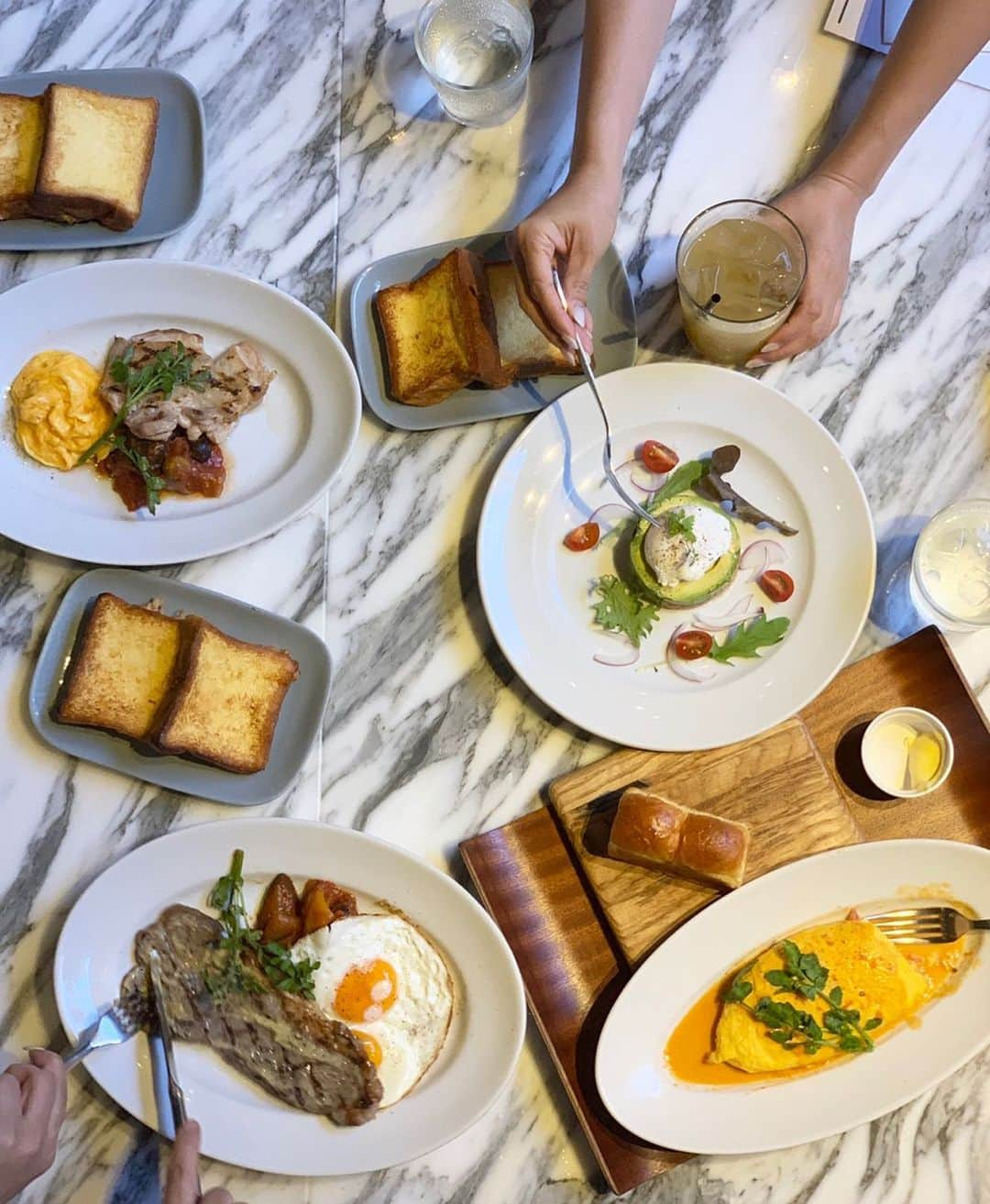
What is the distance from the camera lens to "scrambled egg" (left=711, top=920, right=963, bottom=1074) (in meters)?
2.21

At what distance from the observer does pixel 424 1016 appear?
224cm

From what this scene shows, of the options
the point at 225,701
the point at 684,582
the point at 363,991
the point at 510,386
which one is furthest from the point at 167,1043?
the point at 510,386

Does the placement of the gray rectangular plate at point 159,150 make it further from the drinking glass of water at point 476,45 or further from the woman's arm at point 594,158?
the woman's arm at point 594,158

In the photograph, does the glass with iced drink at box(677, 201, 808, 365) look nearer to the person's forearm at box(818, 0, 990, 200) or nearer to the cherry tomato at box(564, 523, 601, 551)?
the person's forearm at box(818, 0, 990, 200)

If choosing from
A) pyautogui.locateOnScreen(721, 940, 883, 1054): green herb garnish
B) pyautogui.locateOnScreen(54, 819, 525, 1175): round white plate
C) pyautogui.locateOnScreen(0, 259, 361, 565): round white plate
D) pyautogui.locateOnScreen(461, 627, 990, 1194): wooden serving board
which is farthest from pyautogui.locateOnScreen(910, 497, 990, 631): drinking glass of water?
pyautogui.locateOnScreen(0, 259, 361, 565): round white plate

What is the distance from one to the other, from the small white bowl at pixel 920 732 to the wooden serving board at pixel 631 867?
51mm

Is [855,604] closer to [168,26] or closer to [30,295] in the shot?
[30,295]

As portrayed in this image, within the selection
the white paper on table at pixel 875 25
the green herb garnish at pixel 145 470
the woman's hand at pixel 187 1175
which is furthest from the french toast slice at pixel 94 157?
the woman's hand at pixel 187 1175

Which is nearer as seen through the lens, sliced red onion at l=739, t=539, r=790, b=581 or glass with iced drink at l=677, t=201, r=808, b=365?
glass with iced drink at l=677, t=201, r=808, b=365

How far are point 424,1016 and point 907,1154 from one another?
3.71ft

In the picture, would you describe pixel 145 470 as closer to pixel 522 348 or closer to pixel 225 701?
pixel 225 701

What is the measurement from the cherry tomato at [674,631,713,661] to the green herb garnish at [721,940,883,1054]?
0.65 metres

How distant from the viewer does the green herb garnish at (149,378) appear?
229 cm

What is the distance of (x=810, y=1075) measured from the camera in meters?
2.25
